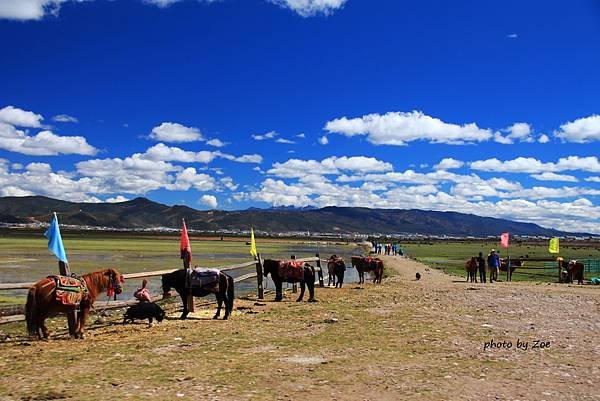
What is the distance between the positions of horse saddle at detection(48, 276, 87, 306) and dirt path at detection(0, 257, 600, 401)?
93cm

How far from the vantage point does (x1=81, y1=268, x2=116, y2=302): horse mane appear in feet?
41.7

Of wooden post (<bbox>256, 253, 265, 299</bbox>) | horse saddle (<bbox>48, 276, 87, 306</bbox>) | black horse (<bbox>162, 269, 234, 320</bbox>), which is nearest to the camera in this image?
horse saddle (<bbox>48, 276, 87, 306</bbox>)

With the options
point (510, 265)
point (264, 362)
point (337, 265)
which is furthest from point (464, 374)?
point (510, 265)

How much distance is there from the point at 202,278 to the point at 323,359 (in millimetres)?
6733

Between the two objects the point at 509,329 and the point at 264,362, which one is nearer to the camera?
the point at 264,362

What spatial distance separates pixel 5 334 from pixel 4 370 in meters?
4.94

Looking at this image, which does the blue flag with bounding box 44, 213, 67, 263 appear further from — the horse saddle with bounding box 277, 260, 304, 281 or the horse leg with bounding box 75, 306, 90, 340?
the horse saddle with bounding box 277, 260, 304, 281

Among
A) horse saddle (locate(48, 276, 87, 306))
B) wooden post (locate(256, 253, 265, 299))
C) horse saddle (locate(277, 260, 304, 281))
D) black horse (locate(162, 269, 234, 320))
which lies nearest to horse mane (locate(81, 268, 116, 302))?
horse saddle (locate(48, 276, 87, 306))

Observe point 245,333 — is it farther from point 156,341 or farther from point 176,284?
point 176,284

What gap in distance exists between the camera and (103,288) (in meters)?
13.0

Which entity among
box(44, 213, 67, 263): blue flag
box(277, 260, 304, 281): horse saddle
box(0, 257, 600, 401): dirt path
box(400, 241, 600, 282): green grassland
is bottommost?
box(400, 241, 600, 282): green grassland

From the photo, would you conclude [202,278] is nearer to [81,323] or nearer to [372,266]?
[81,323]

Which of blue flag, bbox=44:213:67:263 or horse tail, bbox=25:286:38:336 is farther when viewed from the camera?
blue flag, bbox=44:213:67:263

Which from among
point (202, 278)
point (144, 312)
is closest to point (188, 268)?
point (202, 278)
